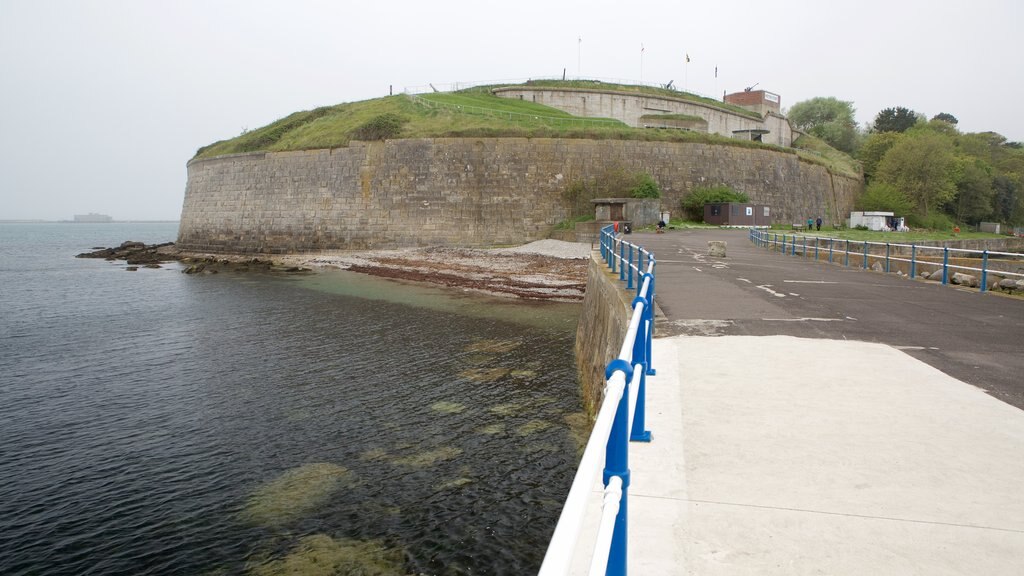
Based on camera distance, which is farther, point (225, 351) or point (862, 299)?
point (225, 351)

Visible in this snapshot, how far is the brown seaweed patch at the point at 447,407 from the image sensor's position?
442 inches

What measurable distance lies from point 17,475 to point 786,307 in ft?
38.5

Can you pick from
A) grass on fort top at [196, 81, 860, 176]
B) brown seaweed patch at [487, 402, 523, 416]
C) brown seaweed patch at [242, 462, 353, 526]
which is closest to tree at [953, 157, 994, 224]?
grass on fort top at [196, 81, 860, 176]

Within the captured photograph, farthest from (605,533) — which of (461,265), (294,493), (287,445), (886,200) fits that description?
(886,200)

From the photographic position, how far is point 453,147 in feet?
134

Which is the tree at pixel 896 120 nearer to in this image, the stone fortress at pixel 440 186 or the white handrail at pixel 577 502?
the stone fortress at pixel 440 186

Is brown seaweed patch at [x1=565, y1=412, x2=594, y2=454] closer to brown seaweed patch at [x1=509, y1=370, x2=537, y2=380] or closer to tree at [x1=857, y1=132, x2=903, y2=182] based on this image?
brown seaweed patch at [x1=509, y1=370, x2=537, y2=380]

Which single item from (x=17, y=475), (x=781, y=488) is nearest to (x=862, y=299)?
(x=781, y=488)

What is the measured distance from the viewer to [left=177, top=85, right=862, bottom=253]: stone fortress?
133 feet

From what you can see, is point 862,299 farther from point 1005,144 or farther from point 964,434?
point 1005,144

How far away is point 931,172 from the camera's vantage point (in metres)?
53.6

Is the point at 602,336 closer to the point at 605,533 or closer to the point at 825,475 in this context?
the point at 825,475

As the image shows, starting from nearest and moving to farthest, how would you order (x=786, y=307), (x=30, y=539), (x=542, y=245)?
(x=30, y=539) → (x=786, y=307) → (x=542, y=245)

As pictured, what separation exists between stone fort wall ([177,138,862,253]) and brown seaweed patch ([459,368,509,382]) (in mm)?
26488
